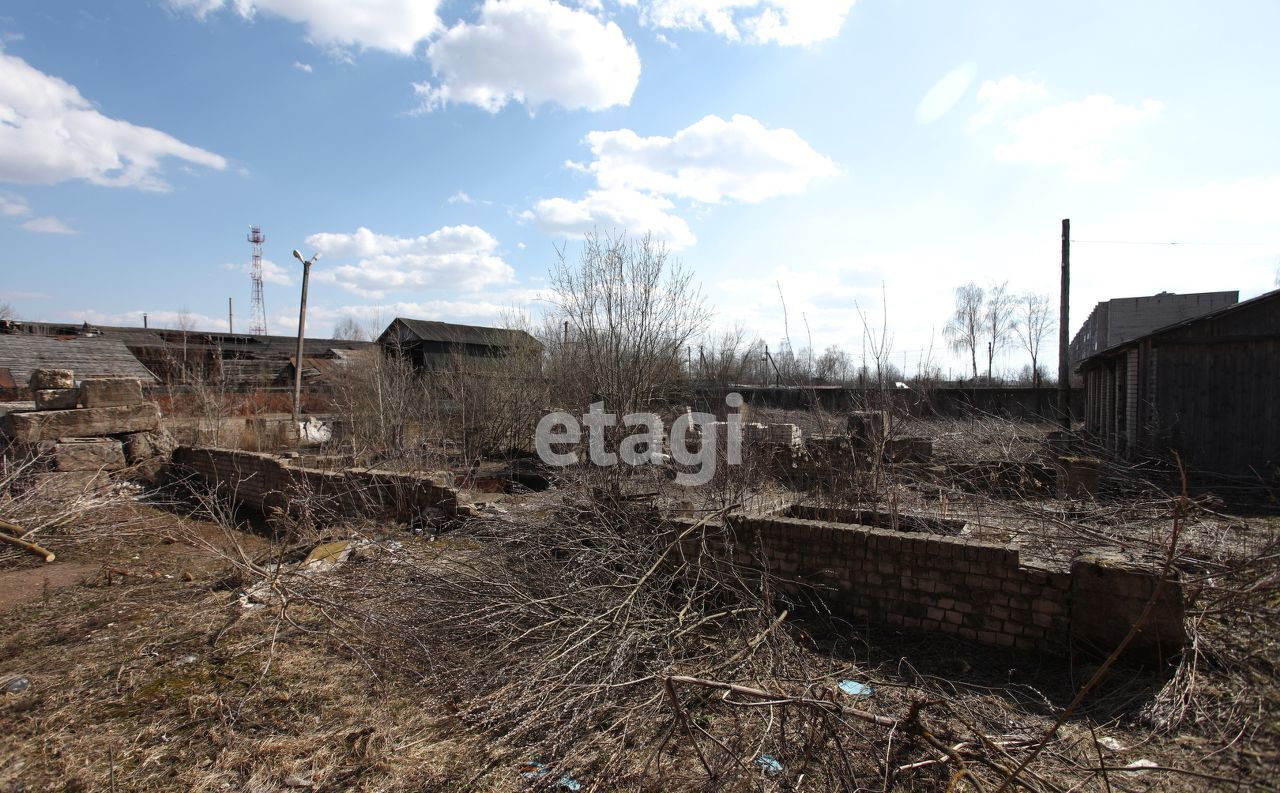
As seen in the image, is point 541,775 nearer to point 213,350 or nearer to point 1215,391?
point 1215,391

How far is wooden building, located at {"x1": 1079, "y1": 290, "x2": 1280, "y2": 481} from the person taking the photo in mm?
9125

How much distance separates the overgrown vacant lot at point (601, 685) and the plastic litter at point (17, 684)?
62 mm

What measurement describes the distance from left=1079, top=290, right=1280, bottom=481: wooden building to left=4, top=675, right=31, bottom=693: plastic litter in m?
12.2

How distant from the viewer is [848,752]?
9.26 feet

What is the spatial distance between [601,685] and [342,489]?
6.33 meters

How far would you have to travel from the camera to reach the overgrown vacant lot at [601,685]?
275 cm

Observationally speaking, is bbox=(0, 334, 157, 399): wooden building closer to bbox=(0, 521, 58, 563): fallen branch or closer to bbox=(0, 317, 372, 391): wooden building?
bbox=(0, 317, 372, 391): wooden building

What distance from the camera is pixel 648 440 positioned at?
9203 mm

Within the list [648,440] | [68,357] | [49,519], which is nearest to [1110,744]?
[648,440]

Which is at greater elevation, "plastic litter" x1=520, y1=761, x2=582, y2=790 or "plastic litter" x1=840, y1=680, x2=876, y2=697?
"plastic litter" x1=840, y1=680, x2=876, y2=697

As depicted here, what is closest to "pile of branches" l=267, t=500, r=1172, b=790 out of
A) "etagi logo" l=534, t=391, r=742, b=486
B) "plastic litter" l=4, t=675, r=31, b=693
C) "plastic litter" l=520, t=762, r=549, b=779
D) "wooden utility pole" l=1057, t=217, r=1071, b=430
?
"plastic litter" l=520, t=762, r=549, b=779

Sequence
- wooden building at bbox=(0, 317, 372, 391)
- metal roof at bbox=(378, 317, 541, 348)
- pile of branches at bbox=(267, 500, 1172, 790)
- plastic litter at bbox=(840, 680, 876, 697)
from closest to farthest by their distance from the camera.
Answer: pile of branches at bbox=(267, 500, 1172, 790) → plastic litter at bbox=(840, 680, 876, 697) → wooden building at bbox=(0, 317, 372, 391) → metal roof at bbox=(378, 317, 541, 348)

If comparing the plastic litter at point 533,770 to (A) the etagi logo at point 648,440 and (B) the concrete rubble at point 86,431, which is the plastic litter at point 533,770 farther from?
(B) the concrete rubble at point 86,431

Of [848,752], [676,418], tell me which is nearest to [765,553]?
[848,752]
